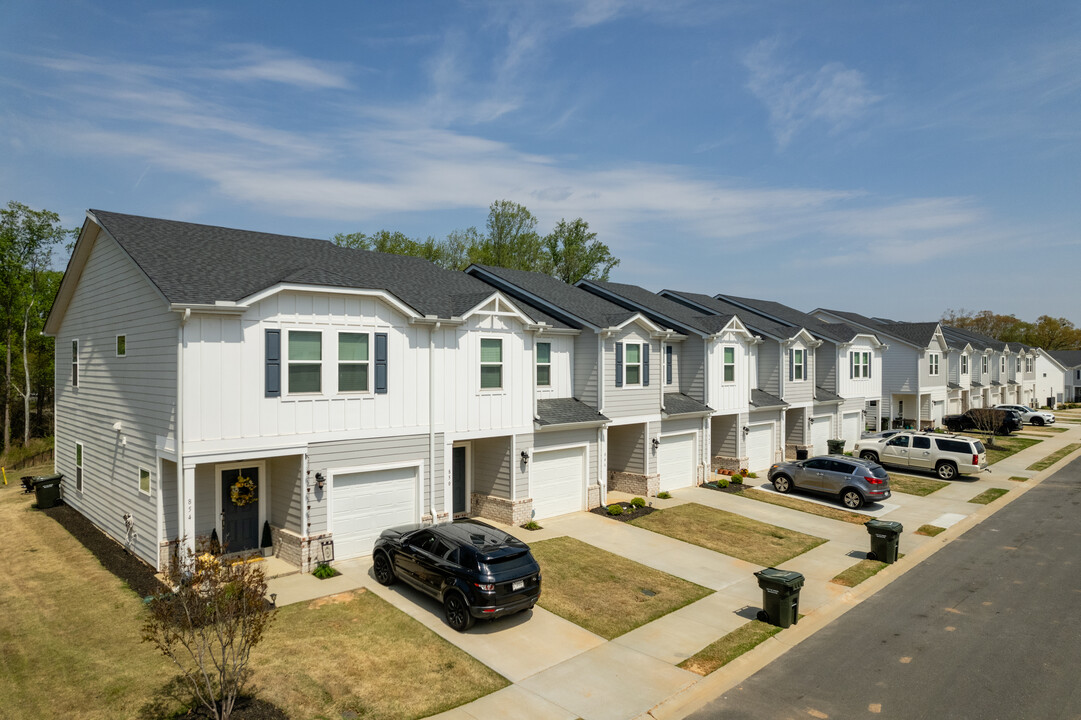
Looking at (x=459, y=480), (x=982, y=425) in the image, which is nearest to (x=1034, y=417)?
(x=982, y=425)

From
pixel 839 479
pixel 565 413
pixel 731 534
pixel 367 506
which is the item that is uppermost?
pixel 565 413

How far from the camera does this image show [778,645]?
37.2 ft

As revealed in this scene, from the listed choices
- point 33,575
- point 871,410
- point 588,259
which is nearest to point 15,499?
point 33,575

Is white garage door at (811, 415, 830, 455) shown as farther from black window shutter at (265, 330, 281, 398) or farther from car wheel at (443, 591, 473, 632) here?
black window shutter at (265, 330, 281, 398)

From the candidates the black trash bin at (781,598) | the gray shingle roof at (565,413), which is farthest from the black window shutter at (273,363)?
the black trash bin at (781,598)

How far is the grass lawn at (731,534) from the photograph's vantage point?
17.1 m

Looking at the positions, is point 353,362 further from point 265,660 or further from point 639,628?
point 639,628

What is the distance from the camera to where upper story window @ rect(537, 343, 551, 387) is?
2098 cm

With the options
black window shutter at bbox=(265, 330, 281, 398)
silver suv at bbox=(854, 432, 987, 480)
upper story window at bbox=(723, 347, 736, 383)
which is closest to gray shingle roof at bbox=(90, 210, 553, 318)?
black window shutter at bbox=(265, 330, 281, 398)

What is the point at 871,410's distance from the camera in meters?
41.5

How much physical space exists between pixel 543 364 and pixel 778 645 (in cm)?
1174

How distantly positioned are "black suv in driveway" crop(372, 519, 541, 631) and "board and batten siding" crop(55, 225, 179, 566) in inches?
235

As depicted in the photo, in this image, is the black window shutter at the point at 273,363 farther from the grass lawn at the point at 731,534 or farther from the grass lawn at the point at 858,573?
the grass lawn at the point at 858,573

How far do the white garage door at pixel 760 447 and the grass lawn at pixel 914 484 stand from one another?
16.8 feet
